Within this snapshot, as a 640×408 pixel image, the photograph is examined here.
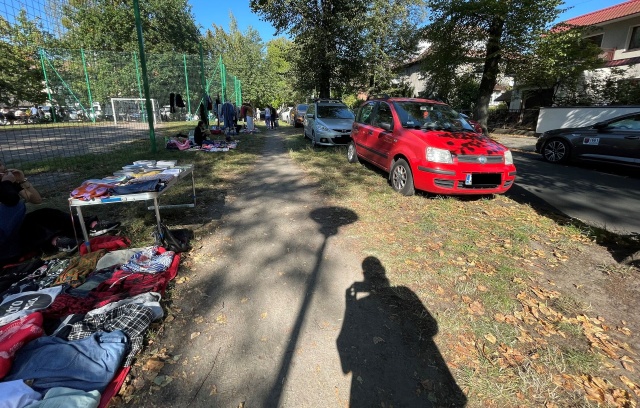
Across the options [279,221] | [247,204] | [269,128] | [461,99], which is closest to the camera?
[279,221]

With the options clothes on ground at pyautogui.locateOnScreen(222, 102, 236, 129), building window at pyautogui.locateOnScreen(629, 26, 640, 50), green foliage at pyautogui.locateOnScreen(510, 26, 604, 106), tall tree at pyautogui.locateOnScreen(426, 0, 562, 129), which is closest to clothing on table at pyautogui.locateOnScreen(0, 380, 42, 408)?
clothes on ground at pyautogui.locateOnScreen(222, 102, 236, 129)

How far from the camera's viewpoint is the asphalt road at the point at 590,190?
16.4 ft

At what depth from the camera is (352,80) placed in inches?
787

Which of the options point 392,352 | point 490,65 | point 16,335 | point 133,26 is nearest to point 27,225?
point 16,335

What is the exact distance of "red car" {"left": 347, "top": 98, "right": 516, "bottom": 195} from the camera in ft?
16.6

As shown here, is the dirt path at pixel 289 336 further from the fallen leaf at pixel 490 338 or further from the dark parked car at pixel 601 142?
the dark parked car at pixel 601 142

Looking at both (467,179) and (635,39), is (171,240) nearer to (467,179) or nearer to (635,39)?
(467,179)

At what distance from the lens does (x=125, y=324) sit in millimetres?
2297

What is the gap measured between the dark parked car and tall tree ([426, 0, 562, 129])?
327 inches

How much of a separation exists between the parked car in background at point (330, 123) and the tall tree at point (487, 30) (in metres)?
8.95

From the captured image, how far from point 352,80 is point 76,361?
20450 millimetres

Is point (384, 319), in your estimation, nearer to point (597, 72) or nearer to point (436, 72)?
point (436, 72)

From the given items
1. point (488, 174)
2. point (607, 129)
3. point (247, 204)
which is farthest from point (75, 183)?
point (607, 129)

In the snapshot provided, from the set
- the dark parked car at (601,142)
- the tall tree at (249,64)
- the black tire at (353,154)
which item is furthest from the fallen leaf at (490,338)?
the tall tree at (249,64)
